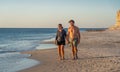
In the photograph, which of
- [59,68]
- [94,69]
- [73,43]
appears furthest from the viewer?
[73,43]

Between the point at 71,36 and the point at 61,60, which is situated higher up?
the point at 71,36

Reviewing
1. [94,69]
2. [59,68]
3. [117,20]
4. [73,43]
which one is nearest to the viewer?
[94,69]

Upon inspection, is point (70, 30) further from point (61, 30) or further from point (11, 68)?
point (11, 68)

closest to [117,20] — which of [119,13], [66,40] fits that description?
[119,13]

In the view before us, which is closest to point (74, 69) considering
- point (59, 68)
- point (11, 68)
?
point (59, 68)

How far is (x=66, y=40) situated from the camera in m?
15.3

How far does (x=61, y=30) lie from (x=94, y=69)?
4.04 metres

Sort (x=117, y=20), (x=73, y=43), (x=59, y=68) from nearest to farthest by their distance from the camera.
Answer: (x=59, y=68), (x=73, y=43), (x=117, y=20)

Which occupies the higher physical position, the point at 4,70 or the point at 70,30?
the point at 70,30

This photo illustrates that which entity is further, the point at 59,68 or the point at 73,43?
the point at 73,43

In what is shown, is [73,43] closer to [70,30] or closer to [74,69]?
[70,30]

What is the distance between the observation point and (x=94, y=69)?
38.6 ft

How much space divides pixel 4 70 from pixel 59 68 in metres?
2.22

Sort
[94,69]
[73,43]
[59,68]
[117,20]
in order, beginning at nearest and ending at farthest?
[94,69] < [59,68] < [73,43] < [117,20]
